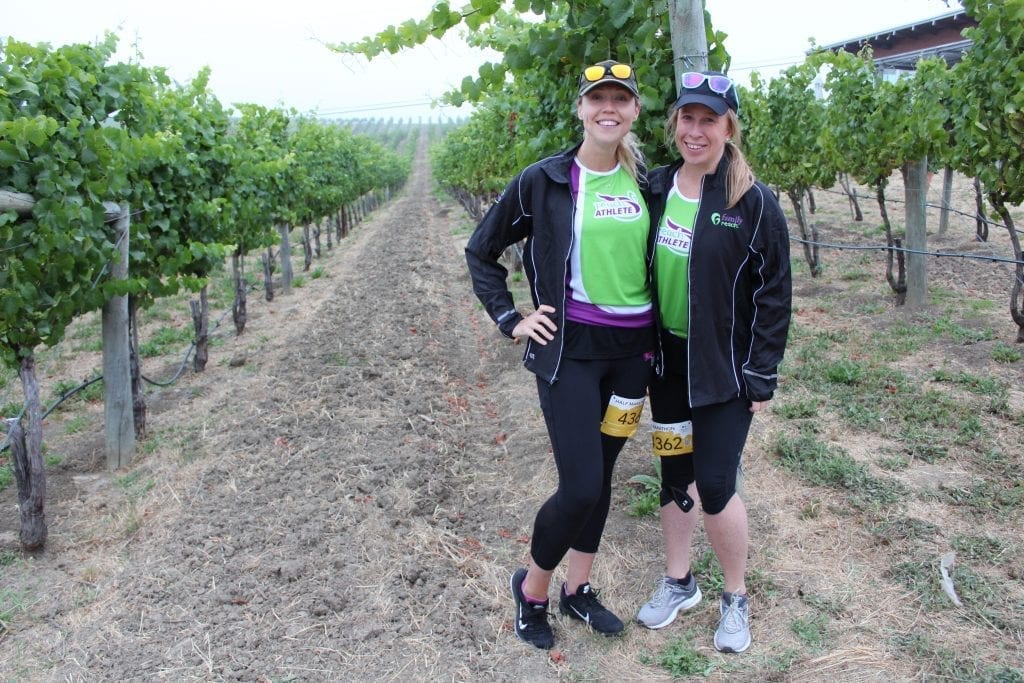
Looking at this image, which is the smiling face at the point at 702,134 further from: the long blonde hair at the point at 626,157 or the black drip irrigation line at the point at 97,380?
the black drip irrigation line at the point at 97,380

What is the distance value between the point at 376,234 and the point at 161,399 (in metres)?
15.6

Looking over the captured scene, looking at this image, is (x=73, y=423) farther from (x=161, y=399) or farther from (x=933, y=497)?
(x=933, y=497)

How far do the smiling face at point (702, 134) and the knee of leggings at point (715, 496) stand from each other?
111 cm

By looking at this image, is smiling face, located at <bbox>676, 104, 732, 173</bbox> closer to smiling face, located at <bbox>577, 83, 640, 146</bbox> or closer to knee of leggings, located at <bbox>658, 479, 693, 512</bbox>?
smiling face, located at <bbox>577, 83, 640, 146</bbox>

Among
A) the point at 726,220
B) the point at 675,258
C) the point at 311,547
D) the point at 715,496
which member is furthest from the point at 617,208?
the point at 311,547

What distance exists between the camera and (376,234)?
74.0 ft

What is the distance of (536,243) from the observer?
267 centimetres

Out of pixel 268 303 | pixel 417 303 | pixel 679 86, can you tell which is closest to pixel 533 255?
pixel 679 86

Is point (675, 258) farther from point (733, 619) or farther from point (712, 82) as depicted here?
point (733, 619)

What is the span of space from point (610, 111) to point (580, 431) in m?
1.09

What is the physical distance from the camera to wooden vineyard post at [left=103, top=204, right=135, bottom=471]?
5.49m

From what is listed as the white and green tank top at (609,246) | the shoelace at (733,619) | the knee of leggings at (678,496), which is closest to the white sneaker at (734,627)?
the shoelace at (733,619)

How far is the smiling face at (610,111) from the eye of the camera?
252 centimetres

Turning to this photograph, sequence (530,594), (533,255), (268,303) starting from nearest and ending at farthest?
(533,255) < (530,594) < (268,303)
